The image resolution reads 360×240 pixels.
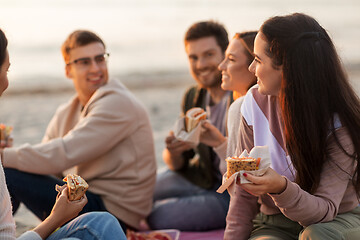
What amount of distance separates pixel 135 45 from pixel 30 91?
9658 millimetres

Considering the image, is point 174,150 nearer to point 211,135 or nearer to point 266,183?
point 211,135

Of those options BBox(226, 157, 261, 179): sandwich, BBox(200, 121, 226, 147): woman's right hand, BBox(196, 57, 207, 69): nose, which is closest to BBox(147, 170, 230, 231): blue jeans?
BBox(200, 121, 226, 147): woman's right hand

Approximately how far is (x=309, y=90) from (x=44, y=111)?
879 cm

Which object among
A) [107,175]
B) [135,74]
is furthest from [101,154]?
[135,74]

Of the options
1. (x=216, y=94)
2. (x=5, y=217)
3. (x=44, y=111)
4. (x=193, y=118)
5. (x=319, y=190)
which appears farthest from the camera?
(x=44, y=111)

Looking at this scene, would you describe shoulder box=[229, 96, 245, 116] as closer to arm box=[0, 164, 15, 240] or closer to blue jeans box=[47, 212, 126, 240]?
blue jeans box=[47, 212, 126, 240]

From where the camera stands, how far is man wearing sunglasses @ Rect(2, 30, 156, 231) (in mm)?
4219

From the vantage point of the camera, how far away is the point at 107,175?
4.39 metres

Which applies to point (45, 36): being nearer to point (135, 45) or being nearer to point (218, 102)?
point (135, 45)

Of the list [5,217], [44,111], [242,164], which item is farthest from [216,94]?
[44,111]

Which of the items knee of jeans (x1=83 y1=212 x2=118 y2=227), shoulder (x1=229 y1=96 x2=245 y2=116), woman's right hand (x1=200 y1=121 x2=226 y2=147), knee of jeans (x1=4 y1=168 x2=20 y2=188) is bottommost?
knee of jeans (x1=4 y1=168 x2=20 y2=188)

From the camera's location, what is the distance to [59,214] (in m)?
2.76

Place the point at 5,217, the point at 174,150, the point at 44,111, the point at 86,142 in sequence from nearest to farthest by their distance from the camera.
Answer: the point at 5,217 → the point at 86,142 → the point at 174,150 → the point at 44,111

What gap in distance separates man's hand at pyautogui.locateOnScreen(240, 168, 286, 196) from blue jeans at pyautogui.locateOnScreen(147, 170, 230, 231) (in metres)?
1.99
